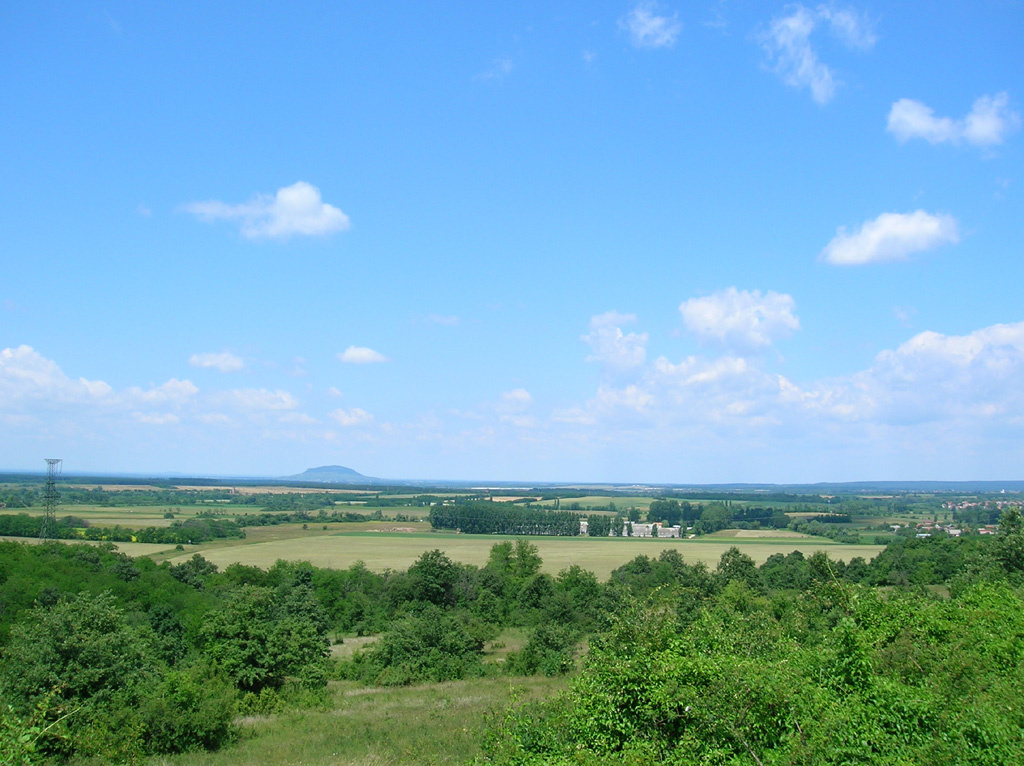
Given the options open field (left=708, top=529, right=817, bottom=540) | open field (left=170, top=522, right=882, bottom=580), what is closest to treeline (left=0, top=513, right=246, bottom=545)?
open field (left=170, top=522, right=882, bottom=580)

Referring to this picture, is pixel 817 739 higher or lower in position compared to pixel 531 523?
higher

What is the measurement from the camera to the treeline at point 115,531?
85.6m

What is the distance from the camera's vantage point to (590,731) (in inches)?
534

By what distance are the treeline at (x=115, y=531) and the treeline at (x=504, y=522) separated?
4035cm

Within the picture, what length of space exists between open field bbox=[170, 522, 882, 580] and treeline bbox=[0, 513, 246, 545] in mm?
4455

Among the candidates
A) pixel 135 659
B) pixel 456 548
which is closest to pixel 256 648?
pixel 135 659

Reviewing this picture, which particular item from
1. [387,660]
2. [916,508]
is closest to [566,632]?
[387,660]

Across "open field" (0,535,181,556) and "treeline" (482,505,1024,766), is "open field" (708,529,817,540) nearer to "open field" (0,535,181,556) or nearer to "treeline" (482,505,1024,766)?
"open field" (0,535,181,556)

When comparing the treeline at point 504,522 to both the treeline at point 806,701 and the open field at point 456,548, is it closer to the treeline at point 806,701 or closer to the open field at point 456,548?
the open field at point 456,548

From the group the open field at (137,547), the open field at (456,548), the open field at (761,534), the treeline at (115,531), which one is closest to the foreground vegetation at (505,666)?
the open field at (456,548)

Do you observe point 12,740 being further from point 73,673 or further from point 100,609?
point 100,609

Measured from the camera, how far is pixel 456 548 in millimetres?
97188

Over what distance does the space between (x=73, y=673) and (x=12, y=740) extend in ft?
67.2

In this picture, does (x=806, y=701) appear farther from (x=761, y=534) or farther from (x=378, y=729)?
(x=761, y=534)
